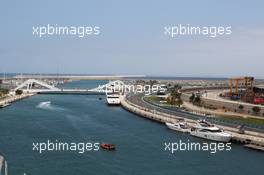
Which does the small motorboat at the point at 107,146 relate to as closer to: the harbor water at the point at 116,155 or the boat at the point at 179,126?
the harbor water at the point at 116,155

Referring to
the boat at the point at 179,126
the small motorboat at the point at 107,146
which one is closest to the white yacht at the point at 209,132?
the boat at the point at 179,126

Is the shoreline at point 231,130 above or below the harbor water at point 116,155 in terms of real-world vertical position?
above

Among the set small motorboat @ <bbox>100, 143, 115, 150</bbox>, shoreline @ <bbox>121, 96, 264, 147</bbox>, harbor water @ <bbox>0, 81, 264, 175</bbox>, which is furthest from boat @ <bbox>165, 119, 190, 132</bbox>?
small motorboat @ <bbox>100, 143, 115, 150</bbox>

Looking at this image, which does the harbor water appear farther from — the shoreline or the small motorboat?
the shoreline

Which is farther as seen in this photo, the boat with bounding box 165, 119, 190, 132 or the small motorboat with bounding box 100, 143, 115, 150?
the boat with bounding box 165, 119, 190, 132

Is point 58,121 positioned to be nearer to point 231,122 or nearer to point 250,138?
point 231,122

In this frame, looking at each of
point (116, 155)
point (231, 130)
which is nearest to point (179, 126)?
point (231, 130)

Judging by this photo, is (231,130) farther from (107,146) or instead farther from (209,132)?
(107,146)

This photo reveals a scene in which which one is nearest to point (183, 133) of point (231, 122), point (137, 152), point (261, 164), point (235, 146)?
point (231, 122)

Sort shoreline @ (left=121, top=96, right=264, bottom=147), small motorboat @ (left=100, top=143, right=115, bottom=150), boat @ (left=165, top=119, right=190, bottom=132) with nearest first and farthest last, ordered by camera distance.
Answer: small motorboat @ (left=100, top=143, right=115, bottom=150) → shoreline @ (left=121, top=96, right=264, bottom=147) → boat @ (left=165, top=119, right=190, bottom=132)
